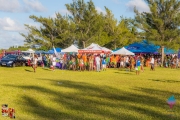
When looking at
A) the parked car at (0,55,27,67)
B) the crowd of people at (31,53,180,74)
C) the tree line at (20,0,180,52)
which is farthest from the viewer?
the tree line at (20,0,180,52)

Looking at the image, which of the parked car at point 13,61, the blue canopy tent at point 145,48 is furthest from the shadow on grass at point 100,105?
the blue canopy tent at point 145,48

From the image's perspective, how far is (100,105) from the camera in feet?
39.8

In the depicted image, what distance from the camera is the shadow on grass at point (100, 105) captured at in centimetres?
1023

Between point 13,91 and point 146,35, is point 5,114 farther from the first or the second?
point 146,35

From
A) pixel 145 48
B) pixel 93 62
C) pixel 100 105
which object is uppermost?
pixel 145 48

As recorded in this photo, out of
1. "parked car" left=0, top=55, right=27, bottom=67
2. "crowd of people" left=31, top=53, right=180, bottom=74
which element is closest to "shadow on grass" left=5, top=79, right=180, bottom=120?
"crowd of people" left=31, top=53, right=180, bottom=74

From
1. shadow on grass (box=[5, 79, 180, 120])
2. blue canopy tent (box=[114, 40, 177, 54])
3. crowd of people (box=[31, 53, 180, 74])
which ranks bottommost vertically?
shadow on grass (box=[5, 79, 180, 120])

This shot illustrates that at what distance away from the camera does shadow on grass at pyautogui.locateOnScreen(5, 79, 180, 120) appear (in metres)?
10.2

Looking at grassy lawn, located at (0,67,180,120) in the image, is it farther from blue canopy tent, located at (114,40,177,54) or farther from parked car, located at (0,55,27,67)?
blue canopy tent, located at (114,40,177,54)

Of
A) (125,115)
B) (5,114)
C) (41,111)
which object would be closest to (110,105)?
(125,115)

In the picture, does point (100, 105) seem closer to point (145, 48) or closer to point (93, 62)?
point (93, 62)

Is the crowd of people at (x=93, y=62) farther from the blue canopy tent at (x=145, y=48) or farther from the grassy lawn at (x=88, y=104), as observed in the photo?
the grassy lawn at (x=88, y=104)

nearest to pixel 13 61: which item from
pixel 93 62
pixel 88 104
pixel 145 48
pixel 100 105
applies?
pixel 93 62

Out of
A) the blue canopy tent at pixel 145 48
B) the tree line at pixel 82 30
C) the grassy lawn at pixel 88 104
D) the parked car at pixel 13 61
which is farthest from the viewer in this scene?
the tree line at pixel 82 30
